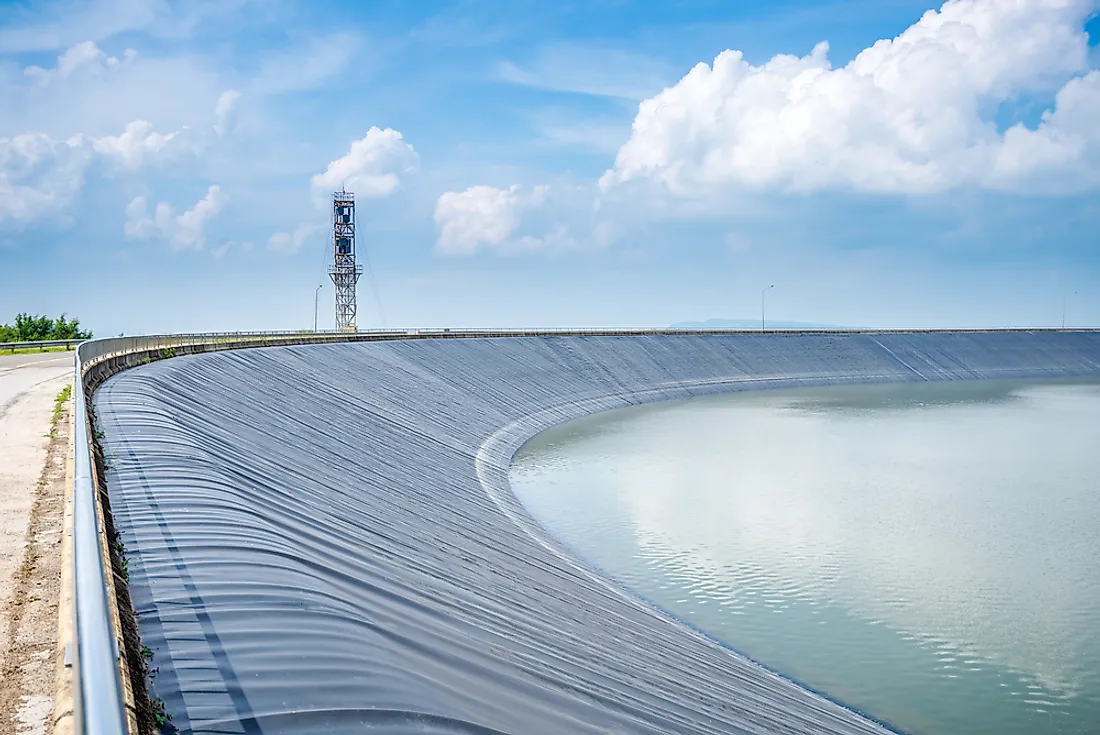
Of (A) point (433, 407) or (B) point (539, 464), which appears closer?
(B) point (539, 464)

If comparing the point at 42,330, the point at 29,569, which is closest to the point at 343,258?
the point at 42,330

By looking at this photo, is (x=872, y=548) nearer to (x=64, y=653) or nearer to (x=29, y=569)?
(x=29, y=569)

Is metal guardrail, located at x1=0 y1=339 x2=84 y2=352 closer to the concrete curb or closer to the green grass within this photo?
the green grass

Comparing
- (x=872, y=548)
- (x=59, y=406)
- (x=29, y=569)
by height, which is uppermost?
(x=59, y=406)

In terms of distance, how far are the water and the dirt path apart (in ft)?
A: 42.1

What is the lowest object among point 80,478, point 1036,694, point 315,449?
point 1036,694

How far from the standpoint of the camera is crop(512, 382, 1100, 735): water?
17188 mm

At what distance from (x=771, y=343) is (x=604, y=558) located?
77.5 m

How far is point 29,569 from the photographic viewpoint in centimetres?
1012

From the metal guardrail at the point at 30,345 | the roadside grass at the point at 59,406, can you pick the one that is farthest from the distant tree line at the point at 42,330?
the roadside grass at the point at 59,406

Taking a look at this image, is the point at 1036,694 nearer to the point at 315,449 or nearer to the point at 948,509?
the point at 948,509

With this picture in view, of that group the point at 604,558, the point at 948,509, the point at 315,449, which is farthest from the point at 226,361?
the point at 948,509

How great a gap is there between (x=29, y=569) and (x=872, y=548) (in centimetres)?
2169

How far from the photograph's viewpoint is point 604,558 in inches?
1024
